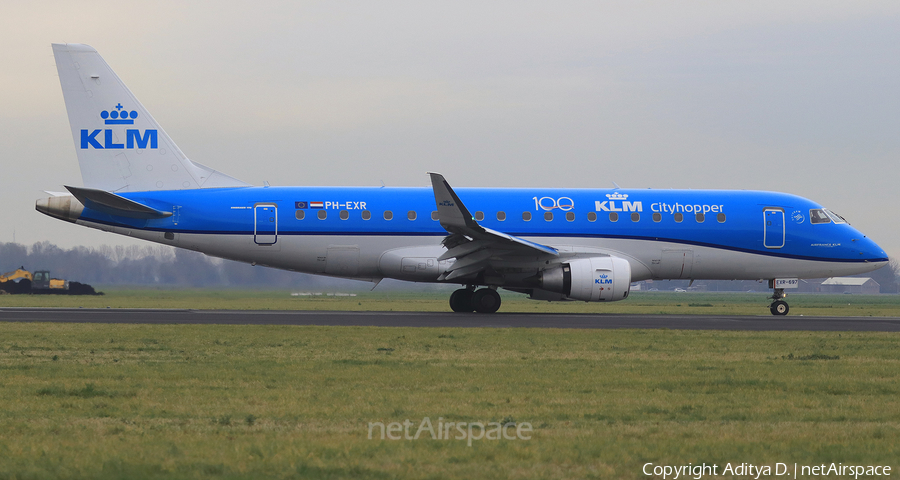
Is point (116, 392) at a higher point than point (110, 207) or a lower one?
lower

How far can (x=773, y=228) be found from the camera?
24812 mm

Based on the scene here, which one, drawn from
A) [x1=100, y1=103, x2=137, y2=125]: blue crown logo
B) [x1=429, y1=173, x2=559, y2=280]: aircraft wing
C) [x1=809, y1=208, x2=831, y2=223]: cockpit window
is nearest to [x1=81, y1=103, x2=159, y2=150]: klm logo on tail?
[x1=100, y1=103, x2=137, y2=125]: blue crown logo

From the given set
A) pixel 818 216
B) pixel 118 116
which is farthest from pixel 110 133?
pixel 818 216

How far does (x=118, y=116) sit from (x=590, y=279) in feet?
44.6

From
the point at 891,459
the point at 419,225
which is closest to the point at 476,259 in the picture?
the point at 419,225

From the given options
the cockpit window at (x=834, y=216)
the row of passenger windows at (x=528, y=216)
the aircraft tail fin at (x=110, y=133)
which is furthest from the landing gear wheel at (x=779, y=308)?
the aircraft tail fin at (x=110, y=133)

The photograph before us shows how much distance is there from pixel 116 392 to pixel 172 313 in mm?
14281

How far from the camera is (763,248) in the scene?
2477 centimetres

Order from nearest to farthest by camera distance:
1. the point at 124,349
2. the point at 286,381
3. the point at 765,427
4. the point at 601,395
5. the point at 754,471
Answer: the point at 754,471, the point at 765,427, the point at 601,395, the point at 286,381, the point at 124,349

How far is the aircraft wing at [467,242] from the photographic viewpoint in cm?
2081

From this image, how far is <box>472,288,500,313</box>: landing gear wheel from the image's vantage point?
23453mm

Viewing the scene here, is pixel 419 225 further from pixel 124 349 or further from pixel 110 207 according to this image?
pixel 124 349

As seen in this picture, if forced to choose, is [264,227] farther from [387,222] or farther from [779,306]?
[779,306]

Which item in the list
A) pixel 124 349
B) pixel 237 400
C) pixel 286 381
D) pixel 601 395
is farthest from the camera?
pixel 124 349
